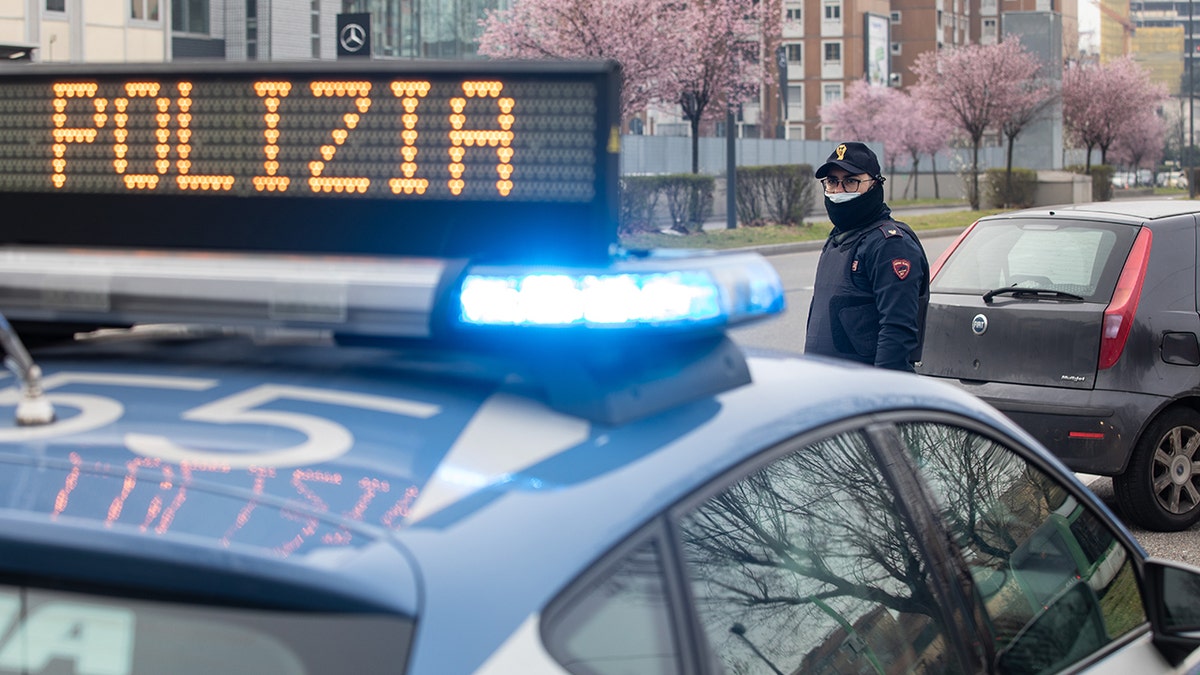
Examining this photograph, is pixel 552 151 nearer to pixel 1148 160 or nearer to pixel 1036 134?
pixel 1036 134

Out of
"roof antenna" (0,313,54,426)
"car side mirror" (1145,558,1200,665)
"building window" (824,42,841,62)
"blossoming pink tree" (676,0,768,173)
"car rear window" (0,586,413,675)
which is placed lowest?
"car side mirror" (1145,558,1200,665)

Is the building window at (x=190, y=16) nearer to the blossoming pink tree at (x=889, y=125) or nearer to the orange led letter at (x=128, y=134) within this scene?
the orange led letter at (x=128, y=134)

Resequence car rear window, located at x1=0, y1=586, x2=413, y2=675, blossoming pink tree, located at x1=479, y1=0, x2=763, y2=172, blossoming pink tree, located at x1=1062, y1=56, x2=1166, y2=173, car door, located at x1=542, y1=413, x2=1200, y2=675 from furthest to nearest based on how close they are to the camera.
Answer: blossoming pink tree, located at x1=1062, y1=56, x2=1166, y2=173 → blossoming pink tree, located at x1=479, y1=0, x2=763, y2=172 → car door, located at x1=542, y1=413, x2=1200, y2=675 → car rear window, located at x1=0, y1=586, x2=413, y2=675

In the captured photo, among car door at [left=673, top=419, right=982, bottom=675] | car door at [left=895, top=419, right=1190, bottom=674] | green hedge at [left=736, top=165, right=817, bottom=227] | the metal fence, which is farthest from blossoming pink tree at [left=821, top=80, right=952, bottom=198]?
car door at [left=673, top=419, right=982, bottom=675]

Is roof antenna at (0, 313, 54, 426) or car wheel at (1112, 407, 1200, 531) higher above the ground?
roof antenna at (0, 313, 54, 426)

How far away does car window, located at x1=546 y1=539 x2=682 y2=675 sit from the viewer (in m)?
1.38

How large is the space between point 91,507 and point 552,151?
2.43 ft

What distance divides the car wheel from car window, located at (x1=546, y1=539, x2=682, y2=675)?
19.8ft

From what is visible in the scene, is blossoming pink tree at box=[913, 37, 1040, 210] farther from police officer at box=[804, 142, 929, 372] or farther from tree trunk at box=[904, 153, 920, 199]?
police officer at box=[804, 142, 929, 372]

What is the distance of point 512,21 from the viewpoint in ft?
112

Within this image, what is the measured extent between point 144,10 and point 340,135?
36993mm

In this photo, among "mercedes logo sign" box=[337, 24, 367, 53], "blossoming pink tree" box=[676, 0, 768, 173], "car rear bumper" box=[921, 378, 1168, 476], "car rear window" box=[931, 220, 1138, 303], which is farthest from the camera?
"blossoming pink tree" box=[676, 0, 768, 173]

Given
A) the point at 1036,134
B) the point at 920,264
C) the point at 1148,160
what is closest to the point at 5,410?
the point at 920,264

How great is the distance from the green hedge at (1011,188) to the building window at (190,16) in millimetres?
25760
